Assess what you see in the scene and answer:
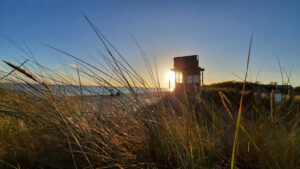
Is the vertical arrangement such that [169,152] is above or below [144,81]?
below

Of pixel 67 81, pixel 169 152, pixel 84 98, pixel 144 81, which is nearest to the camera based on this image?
pixel 169 152

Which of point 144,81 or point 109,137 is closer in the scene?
point 109,137

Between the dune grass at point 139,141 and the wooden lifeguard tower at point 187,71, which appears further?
the wooden lifeguard tower at point 187,71

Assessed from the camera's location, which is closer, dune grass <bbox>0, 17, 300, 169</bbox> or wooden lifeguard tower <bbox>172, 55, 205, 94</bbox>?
dune grass <bbox>0, 17, 300, 169</bbox>

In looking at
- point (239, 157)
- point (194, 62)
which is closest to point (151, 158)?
point (239, 157)

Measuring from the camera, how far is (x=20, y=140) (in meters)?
1.11

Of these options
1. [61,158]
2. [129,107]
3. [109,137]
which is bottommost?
[61,158]

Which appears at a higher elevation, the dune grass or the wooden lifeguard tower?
the wooden lifeguard tower

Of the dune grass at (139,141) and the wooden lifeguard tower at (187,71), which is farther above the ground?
the wooden lifeguard tower at (187,71)

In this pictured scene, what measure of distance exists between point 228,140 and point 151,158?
1.71 ft

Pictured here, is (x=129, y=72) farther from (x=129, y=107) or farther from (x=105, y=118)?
(x=105, y=118)

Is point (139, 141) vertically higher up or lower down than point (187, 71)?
lower down

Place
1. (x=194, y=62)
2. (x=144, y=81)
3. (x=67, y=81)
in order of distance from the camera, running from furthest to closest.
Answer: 1. (x=194, y=62)
2. (x=67, y=81)
3. (x=144, y=81)

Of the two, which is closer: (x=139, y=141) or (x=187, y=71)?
(x=139, y=141)
